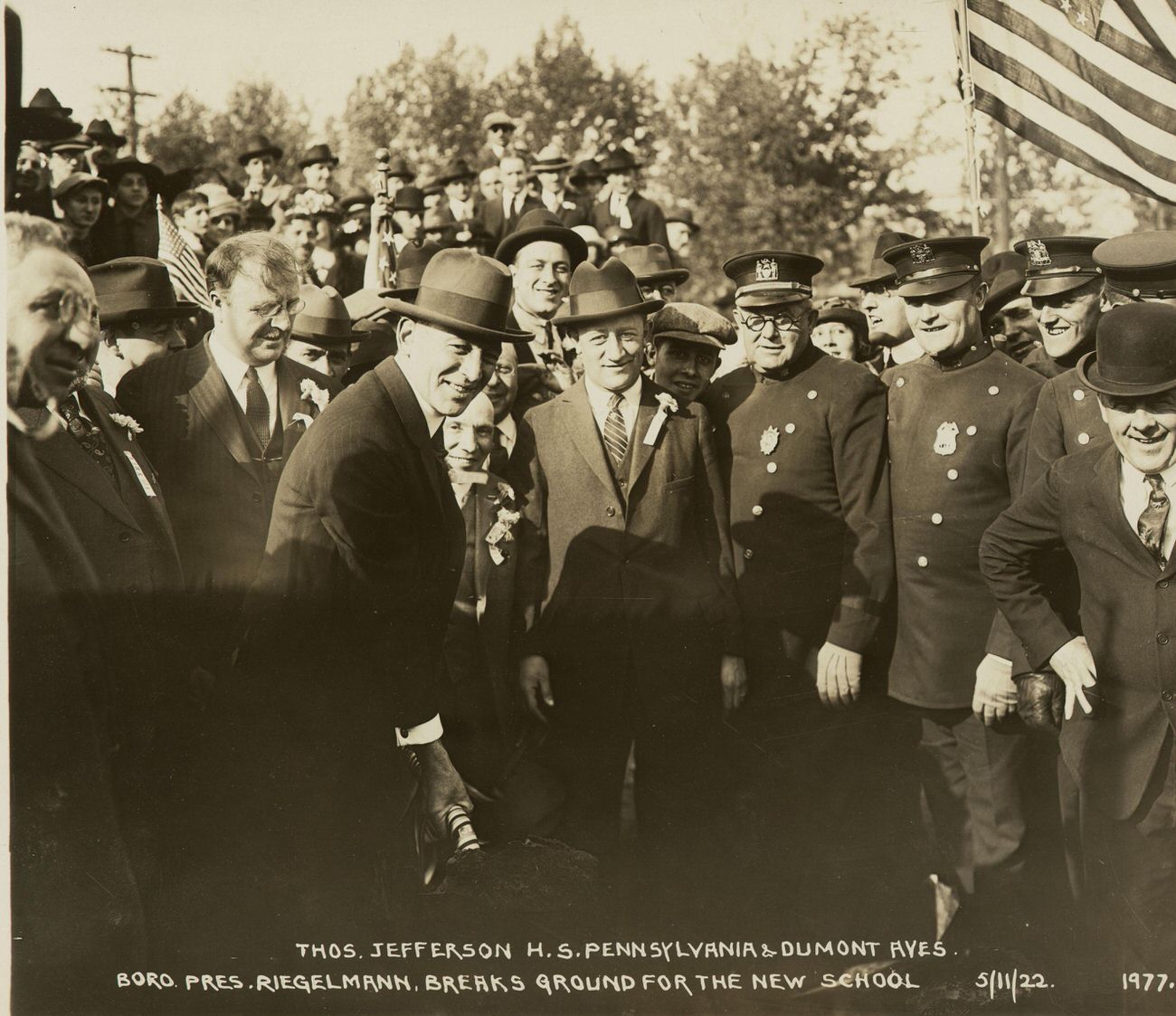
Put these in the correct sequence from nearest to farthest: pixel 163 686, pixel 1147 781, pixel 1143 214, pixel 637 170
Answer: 1. pixel 1147 781
2. pixel 163 686
3. pixel 1143 214
4. pixel 637 170

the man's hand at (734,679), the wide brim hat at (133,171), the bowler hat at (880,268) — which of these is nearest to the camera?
the man's hand at (734,679)

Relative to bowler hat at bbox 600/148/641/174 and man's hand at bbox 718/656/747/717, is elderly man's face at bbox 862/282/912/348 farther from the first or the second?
bowler hat at bbox 600/148/641/174

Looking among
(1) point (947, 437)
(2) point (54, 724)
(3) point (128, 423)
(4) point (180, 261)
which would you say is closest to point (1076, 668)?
(1) point (947, 437)

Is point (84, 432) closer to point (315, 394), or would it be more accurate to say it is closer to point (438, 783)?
point (315, 394)

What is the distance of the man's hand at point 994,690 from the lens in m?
4.78

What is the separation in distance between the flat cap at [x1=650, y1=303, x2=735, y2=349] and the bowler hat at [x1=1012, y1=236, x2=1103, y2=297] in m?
1.14

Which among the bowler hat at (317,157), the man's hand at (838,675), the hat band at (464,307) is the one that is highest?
the bowler hat at (317,157)

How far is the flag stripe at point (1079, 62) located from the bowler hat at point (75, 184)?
3.51 meters

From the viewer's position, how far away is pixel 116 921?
4.86 metres

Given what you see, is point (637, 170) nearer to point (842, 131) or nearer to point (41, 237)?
point (842, 131)

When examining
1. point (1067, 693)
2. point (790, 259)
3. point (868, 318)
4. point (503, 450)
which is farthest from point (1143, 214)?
point (503, 450)

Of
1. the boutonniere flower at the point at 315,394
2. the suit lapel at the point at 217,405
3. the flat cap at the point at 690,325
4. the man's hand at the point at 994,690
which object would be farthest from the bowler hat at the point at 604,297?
the man's hand at the point at 994,690

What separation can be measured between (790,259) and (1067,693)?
5.84 feet

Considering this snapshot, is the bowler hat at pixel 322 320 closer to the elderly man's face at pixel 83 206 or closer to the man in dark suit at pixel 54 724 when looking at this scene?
the man in dark suit at pixel 54 724
